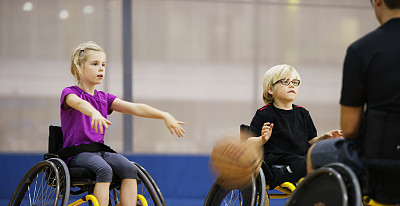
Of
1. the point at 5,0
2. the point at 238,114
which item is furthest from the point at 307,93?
the point at 5,0

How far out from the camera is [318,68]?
5441 millimetres

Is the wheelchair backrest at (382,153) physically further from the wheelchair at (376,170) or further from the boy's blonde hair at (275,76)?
the boy's blonde hair at (275,76)

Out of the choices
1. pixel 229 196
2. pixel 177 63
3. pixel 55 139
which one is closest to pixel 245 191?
pixel 229 196

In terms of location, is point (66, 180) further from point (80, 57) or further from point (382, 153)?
point (382, 153)

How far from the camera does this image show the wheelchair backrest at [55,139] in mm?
2705

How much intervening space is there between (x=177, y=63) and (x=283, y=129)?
252 centimetres

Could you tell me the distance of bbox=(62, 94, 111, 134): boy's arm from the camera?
2.27m

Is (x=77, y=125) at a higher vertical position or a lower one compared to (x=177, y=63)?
lower

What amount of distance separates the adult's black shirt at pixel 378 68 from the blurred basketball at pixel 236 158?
0.68m

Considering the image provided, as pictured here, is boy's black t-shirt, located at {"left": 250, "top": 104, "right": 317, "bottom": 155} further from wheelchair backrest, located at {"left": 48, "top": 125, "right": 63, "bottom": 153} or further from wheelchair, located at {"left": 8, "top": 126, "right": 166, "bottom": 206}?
wheelchair backrest, located at {"left": 48, "top": 125, "right": 63, "bottom": 153}

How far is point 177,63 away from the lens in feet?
17.0

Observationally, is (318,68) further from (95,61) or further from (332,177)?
(332,177)

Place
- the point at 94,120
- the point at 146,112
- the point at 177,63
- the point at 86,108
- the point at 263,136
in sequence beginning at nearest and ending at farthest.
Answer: the point at 94,120, the point at 86,108, the point at 263,136, the point at 146,112, the point at 177,63

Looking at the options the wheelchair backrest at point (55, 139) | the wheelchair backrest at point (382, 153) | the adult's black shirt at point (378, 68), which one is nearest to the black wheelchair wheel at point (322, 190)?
the wheelchair backrest at point (382, 153)
